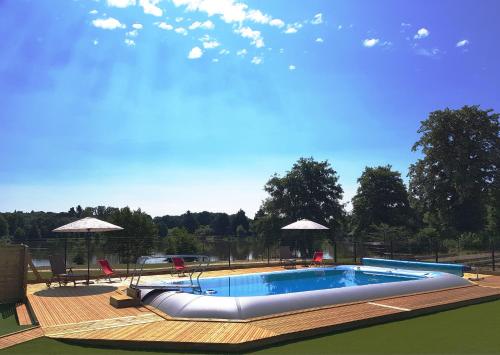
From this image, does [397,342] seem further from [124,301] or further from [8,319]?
[8,319]

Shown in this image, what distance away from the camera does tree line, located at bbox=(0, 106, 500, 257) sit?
32.5m

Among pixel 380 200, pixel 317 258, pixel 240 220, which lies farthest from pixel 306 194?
pixel 240 220

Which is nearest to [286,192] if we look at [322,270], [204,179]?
[204,179]

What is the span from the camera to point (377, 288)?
10398 mm

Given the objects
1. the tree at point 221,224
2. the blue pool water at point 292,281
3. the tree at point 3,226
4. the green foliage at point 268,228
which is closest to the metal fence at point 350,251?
the blue pool water at point 292,281

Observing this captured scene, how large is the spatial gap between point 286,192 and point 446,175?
1312cm

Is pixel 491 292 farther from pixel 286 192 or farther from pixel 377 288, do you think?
pixel 286 192

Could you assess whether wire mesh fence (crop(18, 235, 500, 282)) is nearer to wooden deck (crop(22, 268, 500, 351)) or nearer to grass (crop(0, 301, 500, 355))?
wooden deck (crop(22, 268, 500, 351))

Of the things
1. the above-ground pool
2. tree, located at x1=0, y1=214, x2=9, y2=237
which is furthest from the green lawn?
tree, located at x1=0, y1=214, x2=9, y2=237

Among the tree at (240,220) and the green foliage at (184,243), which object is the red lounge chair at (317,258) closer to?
the green foliage at (184,243)

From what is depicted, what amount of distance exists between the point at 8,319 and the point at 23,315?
0.32 meters

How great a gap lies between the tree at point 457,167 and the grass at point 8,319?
100 feet

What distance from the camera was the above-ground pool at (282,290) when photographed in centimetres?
821

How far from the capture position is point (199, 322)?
765cm
